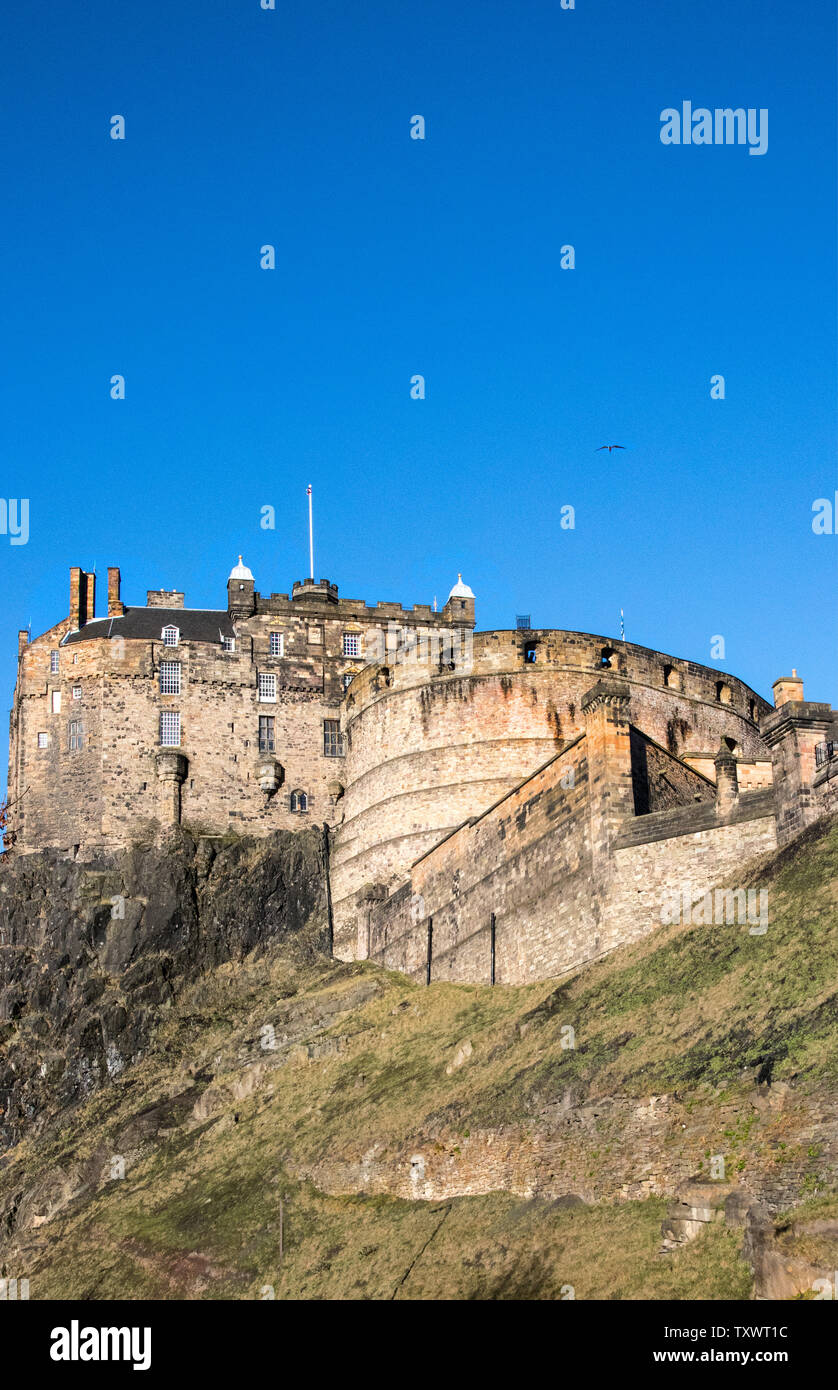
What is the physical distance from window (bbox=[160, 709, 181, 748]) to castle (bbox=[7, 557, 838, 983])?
0.07 m

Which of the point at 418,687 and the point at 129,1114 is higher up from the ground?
the point at 418,687

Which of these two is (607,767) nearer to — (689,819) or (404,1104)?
(689,819)

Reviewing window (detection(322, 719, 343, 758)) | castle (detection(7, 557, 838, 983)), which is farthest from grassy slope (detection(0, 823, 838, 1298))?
window (detection(322, 719, 343, 758))

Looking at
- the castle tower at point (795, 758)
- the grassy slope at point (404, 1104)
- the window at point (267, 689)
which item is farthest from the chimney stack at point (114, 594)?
the castle tower at point (795, 758)

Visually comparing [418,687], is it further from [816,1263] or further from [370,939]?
[816,1263]

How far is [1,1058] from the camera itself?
5088 cm

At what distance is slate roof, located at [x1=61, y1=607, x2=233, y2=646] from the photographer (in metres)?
Result: 60.4

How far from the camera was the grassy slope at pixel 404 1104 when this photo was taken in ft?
83.1

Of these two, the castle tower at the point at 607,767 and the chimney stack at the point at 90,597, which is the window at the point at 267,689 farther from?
the castle tower at the point at 607,767

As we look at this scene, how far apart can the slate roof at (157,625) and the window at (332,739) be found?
201 inches

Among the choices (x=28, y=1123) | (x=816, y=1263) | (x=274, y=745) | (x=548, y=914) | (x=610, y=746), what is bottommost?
(x=816, y=1263)

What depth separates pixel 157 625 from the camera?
6122 cm
